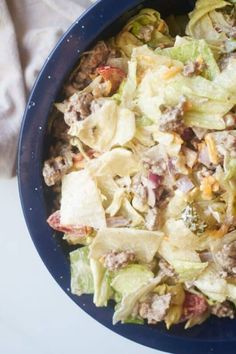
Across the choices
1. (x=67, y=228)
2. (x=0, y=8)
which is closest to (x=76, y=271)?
(x=67, y=228)

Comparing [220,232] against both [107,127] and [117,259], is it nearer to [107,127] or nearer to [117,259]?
[117,259]

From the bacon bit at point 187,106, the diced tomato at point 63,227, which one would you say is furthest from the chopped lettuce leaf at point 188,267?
the bacon bit at point 187,106

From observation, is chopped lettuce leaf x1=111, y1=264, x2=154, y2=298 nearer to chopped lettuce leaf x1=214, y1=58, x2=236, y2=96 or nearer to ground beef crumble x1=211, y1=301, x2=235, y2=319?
ground beef crumble x1=211, y1=301, x2=235, y2=319

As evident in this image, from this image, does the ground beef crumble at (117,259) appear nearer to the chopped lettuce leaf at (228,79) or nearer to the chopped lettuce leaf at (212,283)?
the chopped lettuce leaf at (212,283)

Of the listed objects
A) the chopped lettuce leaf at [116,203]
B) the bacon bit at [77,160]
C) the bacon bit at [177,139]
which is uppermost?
the bacon bit at [77,160]

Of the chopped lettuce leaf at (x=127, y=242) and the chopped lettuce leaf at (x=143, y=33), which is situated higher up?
the chopped lettuce leaf at (x=143, y=33)

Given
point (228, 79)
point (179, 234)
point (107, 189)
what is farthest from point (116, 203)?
point (228, 79)

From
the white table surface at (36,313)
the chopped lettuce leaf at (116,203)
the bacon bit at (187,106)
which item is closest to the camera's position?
the bacon bit at (187,106)
